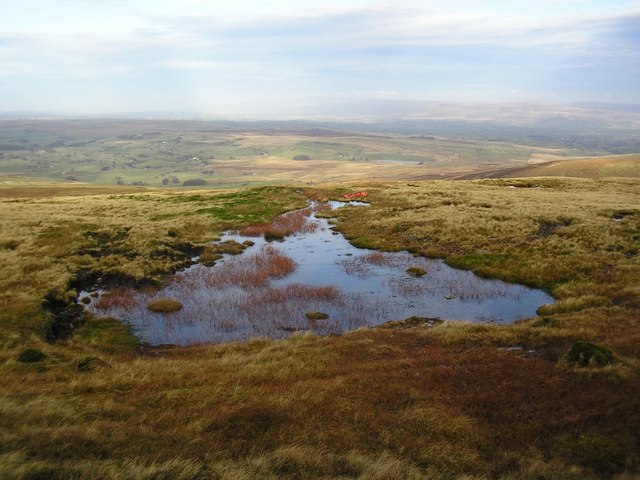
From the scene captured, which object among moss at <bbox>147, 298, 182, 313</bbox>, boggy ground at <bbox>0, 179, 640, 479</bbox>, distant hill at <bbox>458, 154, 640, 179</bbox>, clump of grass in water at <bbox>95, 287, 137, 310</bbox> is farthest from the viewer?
distant hill at <bbox>458, 154, 640, 179</bbox>

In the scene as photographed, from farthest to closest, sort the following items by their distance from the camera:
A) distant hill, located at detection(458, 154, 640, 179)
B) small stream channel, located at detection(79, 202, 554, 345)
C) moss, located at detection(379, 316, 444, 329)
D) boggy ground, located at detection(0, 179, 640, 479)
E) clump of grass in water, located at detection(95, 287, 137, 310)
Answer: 1. distant hill, located at detection(458, 154, 640, 179)
2. clump of grass in water, located at detection(95, 287, 137, 310)
3. small stream channel, located at detection(79, 202, 554, 345)
4. moss, located at detection(379, 316, 444, 329)
5. boggy ground, located at detection(0, 179, 640, 479)

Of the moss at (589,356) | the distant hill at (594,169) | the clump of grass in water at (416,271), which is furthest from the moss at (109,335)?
the distant hill at (594,169)

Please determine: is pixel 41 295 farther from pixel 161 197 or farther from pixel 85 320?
pixel 161 197

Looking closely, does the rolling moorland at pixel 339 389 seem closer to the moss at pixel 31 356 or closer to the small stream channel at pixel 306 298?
the moss at pixel 31 356

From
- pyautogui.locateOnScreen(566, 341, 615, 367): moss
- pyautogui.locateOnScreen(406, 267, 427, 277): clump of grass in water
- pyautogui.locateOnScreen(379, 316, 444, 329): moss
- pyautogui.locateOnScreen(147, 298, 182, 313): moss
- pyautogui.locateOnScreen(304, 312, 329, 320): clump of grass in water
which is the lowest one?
pyautogui.locateOnScreen(147, 298, 182, 313): moss

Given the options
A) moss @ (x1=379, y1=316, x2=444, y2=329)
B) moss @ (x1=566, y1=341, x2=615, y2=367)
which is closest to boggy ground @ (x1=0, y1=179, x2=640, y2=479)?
moss @ (x1=566, y1=341, x2=615, y2=367)

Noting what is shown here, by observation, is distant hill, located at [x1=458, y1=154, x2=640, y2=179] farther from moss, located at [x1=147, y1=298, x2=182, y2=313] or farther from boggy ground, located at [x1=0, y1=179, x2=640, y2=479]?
moss, located at [x1=147, y1=298, x2=182, y2=313]

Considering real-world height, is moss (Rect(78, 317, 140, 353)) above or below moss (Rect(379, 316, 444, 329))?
below
